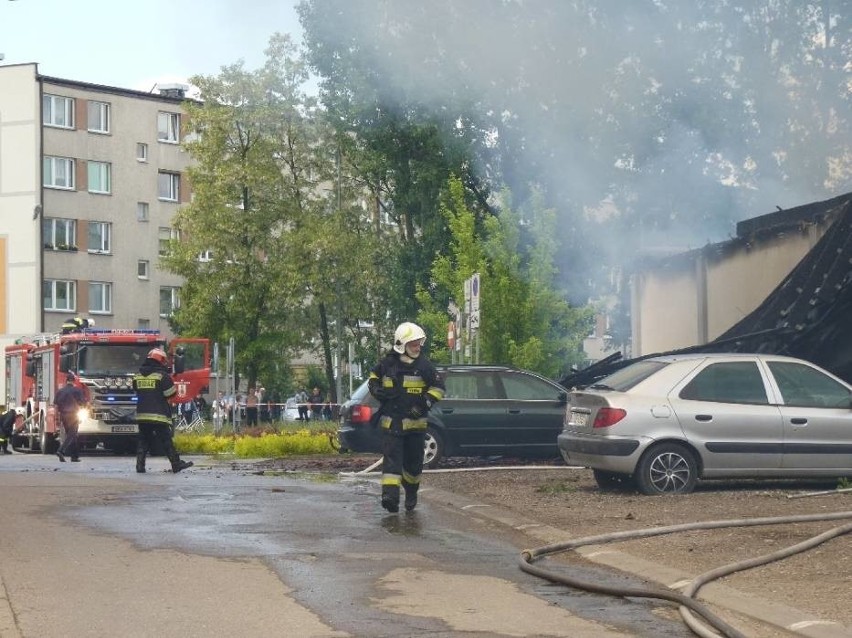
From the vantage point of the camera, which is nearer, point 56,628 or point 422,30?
point 56,628

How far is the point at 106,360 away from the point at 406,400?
18.3 meters

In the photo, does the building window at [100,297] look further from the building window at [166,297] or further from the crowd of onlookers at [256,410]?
the crowd of onlookers at [256,410]

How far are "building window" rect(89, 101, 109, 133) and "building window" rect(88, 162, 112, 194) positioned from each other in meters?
Answer: 1.57

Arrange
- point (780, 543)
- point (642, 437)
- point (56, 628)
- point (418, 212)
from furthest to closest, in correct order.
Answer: point (418, 212)
point (642, 437)
point (780, 543)
point (56, 628)

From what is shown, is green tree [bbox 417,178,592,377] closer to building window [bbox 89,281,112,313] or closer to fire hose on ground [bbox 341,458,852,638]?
fire hose on ground [bbox 341,458,852,638]

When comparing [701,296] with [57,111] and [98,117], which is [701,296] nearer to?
[57,111]

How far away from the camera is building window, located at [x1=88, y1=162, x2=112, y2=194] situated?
71.1 m

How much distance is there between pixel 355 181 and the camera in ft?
199

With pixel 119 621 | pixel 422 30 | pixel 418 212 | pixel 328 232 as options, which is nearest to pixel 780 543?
pixel 119 621

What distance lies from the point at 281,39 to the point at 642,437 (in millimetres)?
44302

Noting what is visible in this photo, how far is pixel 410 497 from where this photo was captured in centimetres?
1423

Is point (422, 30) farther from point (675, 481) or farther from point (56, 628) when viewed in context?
point (56, 628)

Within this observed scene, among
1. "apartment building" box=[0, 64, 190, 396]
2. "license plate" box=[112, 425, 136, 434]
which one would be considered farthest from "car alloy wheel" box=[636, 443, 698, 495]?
"apartment building" box=[0, 64, 190, 396]

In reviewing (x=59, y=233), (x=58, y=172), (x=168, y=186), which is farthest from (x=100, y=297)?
(x=168, y=186)
